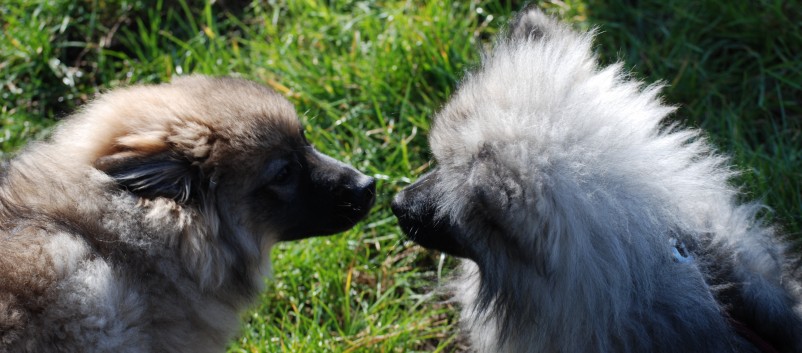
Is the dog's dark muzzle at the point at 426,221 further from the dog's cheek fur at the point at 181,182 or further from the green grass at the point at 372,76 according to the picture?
the green grass at the point at 372,76

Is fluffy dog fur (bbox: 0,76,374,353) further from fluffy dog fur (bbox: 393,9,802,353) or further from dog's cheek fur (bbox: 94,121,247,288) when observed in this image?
fluffy dog fur (bbox: 393,9,802,353)

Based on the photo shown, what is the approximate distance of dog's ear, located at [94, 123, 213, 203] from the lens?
2.31 meters

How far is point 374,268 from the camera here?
357 cm

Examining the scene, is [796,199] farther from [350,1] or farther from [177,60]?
[177,60]

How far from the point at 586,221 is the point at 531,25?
73 cm

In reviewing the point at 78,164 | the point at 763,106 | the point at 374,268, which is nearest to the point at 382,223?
the point at 374,268

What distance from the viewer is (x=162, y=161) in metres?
2.34

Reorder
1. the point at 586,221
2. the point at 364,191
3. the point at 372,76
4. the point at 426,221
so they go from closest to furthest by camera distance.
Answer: the point at 586,221, the point at 426,221, the point at 364,191, the point at 372,76

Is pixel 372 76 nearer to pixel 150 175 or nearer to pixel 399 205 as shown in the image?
pixel 399 205

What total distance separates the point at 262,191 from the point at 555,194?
3.11ft

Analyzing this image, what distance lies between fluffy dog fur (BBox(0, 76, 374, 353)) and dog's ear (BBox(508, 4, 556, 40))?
2.40 feet

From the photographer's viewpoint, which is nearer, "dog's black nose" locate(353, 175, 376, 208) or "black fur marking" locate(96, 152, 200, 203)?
"black fur marking" locate(96, 152, 200, 203)

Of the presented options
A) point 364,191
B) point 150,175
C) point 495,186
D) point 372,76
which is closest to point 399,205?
point 364,191

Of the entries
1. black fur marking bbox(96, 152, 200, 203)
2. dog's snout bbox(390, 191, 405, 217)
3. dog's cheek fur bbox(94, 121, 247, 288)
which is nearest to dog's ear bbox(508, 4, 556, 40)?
dog's snout bbox(390, 191, 405, 217)
